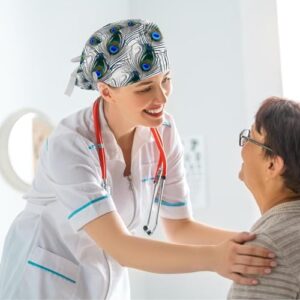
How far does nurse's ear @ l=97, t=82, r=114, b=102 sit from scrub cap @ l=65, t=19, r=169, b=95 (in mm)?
13

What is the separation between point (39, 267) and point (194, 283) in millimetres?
1274

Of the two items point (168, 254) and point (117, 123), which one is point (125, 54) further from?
point (168, 254)

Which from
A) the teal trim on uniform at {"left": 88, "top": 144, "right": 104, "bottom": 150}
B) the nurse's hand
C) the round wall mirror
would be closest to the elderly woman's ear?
the nurse's hand

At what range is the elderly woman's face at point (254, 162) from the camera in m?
1.33

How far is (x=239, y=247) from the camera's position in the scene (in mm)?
1162

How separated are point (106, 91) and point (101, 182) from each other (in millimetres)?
233

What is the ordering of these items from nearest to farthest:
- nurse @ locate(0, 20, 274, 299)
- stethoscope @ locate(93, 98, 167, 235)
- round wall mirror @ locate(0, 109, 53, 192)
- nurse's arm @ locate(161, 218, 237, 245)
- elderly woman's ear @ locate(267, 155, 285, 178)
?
elderly woman's ear @ locate(267, 155, 285, 178)
nurse @ locate(0, 20, 274, 299)
stethoscope @ locate(93, 98, 167, 235)
nurse's arm @ locate(161, 218, 237, 245)
round wall mirror @ locate(0, 109, 53, 192)

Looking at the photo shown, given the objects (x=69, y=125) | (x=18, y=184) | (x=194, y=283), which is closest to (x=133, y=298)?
(x=194, y=283)

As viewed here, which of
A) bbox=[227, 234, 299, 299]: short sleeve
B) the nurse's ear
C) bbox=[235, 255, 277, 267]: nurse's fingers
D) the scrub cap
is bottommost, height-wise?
bbox=[227, 234, 299, 299]: short sleeve

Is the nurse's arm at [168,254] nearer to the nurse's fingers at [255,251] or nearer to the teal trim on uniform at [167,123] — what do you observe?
the nurse's fingers at [255,251]

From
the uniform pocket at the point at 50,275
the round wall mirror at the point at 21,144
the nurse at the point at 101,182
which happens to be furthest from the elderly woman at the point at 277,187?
the round wall mirror at the point at 21,144

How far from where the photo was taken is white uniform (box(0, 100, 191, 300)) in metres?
1.40

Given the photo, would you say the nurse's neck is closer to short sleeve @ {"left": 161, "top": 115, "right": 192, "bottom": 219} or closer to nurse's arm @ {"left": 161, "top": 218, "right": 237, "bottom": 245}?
short sleeve @ {"left": 161, "top": 115, "right": 192, "bottom": 219}

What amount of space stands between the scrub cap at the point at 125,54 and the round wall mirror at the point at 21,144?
780mm
